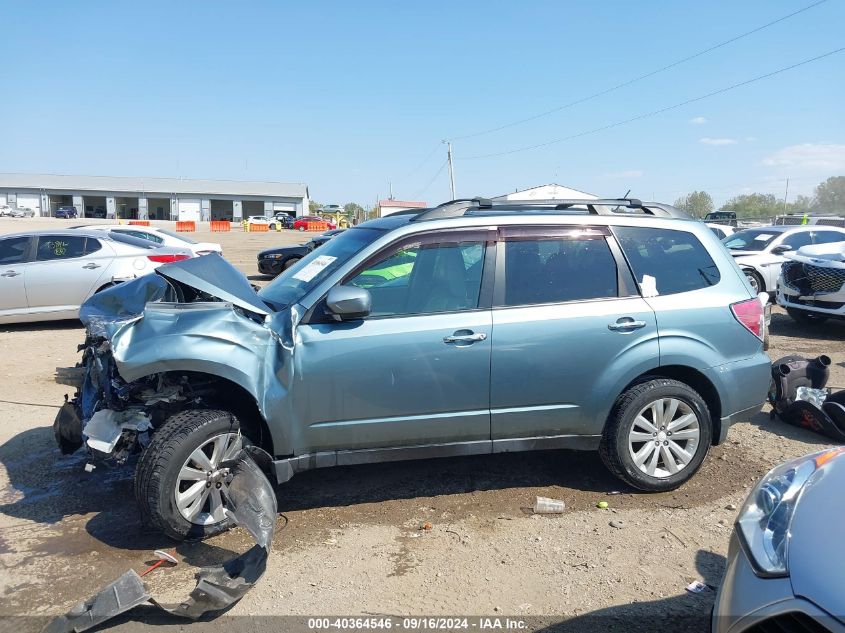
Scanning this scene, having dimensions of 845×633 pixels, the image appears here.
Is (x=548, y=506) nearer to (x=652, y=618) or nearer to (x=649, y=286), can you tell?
(x=652, y=618)

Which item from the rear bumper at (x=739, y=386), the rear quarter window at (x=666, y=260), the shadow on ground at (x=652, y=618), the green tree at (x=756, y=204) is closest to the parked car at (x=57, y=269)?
the rear quarter window at (x=666, y=260)

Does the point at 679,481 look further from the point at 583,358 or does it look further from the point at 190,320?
the point at 190,320

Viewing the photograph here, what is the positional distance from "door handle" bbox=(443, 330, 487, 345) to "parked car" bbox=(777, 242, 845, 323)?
7.99 meters

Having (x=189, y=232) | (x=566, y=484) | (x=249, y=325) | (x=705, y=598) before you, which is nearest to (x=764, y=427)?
(x=566, y=484)

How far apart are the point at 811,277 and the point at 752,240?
394 centimetres

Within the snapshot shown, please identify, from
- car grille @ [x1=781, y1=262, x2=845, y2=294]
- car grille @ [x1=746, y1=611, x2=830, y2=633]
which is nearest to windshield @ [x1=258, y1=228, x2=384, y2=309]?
car grille @ [x1=746, y1=611, x2=830, y2=633]

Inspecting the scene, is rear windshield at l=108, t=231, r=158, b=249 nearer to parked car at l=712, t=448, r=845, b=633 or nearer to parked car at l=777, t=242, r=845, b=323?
parked car at l=712, t=448, r=845, b=633

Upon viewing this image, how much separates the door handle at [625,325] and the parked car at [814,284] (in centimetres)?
704

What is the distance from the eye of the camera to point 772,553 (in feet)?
7.55

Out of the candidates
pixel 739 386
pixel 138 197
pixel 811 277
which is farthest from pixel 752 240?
pixel 138 197

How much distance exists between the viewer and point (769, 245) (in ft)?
44.2

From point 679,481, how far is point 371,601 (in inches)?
96.1

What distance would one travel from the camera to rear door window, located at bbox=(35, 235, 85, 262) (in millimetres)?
10094

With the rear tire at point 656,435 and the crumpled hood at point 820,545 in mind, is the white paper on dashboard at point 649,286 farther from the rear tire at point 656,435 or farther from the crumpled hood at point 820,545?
the crumpled hood at point 820,545
